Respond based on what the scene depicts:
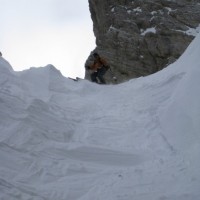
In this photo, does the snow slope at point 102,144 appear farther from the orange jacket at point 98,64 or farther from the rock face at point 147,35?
the rock face at point 147,35

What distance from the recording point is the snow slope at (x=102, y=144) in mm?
4984

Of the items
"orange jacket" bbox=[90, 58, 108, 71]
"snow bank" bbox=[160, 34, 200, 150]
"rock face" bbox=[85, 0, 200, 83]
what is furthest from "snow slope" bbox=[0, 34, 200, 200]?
"rock face" bbox=[85, 0, 200, 83]

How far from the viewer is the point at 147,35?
1256 inches

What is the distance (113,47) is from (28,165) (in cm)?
2780

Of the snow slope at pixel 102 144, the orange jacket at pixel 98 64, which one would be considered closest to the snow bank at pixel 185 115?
the snow slope at pixel 102 144

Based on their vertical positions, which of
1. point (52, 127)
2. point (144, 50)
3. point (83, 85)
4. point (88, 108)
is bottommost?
point (52, 127)

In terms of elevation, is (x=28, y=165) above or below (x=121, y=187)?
above

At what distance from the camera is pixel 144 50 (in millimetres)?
31672

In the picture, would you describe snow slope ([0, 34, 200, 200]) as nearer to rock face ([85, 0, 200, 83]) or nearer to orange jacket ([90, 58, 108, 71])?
orange jacket ([90, 58, 108, 71])

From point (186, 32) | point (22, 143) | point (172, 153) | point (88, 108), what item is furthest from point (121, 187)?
point (186, 32)

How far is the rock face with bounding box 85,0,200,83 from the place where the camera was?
30.8 meters

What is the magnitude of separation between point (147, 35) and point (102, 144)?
2598cm

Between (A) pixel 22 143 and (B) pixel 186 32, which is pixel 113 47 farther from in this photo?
Answer: (A) pixel 22 143

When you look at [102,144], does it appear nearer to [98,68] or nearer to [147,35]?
[98,68]
